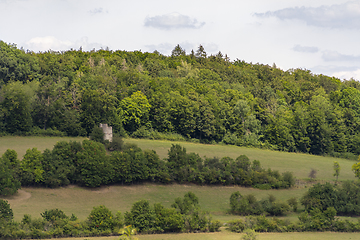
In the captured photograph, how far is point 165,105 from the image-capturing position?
261 feet

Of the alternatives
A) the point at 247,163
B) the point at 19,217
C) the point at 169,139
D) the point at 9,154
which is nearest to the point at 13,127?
the point at 9,154

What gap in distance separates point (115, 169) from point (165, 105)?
30124mm

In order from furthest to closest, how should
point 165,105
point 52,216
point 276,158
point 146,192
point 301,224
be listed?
point 165,105, point 276,158, point 146,192, point 301,224, point 52,216

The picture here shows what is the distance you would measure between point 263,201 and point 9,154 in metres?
28.9

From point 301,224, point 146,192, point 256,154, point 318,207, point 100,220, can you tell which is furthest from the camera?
point 256,154

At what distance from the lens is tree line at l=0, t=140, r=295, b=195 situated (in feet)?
156

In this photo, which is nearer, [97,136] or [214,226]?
[214,226]

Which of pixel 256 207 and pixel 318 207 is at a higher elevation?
pixel 318 207

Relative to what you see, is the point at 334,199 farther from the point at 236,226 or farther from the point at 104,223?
the point at 104,223

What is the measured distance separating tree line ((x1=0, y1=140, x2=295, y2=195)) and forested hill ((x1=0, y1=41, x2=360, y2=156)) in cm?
1765

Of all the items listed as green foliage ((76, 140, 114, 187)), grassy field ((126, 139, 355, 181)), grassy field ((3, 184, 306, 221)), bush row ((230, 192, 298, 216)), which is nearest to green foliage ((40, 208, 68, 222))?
grassy field ((3, 184, 306, 221))

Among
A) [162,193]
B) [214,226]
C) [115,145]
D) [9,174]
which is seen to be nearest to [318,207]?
[214,226]

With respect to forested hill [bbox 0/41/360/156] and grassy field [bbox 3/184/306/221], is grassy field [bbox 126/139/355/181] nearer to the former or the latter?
forested hill [bbox 0/41/360/156]

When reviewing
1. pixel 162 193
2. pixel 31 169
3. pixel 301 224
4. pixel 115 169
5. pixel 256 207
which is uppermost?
pixel 31 169
